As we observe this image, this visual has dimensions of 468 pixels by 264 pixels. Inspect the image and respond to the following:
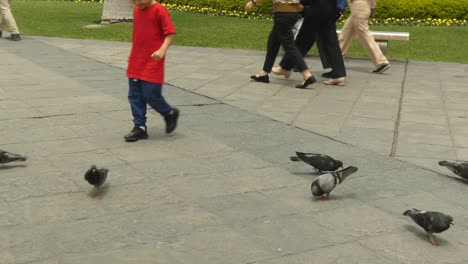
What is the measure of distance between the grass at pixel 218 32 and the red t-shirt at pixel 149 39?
638 centimetres

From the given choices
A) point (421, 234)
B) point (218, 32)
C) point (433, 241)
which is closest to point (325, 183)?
point (421, 234)

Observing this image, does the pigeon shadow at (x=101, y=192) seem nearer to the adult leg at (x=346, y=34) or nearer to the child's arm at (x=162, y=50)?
the child's arm at (x=162, y=50)

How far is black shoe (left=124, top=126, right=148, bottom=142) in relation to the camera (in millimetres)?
5969

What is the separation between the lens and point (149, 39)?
231 inches

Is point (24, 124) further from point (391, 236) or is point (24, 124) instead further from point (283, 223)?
point (391, 236)

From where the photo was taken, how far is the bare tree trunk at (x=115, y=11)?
49.2 feet

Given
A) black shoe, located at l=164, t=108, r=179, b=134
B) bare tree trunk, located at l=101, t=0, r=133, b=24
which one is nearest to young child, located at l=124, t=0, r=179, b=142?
black shoe, located at l=164, t=108, r=179, b=134

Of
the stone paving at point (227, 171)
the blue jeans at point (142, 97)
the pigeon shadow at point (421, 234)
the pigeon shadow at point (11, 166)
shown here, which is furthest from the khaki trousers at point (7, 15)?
the pigeon shadow at point (421, 234)

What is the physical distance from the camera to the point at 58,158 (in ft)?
17.8

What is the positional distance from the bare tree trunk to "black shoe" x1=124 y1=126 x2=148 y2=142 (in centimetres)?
943

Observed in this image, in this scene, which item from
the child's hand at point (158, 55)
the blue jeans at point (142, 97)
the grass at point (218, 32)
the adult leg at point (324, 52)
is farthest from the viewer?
the grass at point (218, 32)

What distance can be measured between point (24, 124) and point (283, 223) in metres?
3.20

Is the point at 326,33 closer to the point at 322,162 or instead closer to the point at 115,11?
the point at 322,162

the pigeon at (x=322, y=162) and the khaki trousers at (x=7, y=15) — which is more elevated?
the pigeon at (x=322, y=162)
